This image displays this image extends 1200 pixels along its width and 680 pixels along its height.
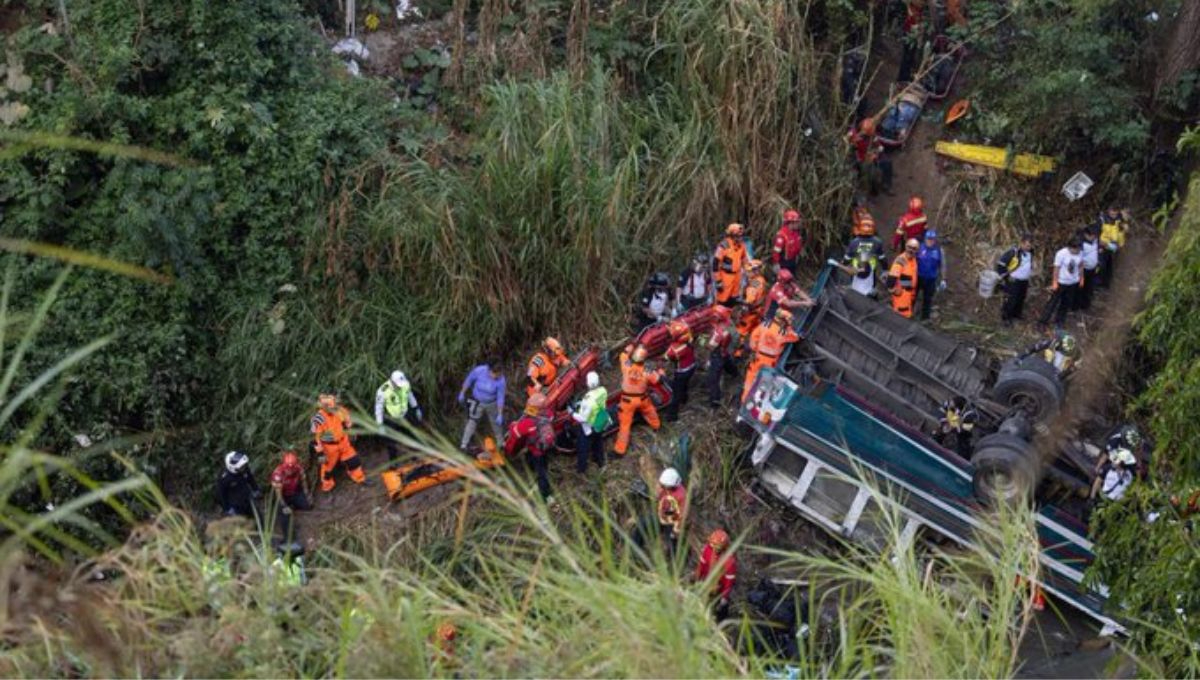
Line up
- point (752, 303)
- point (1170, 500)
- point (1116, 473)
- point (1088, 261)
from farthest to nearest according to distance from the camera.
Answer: point (1088, 261)
point (752, 303)
point (1116, 473)
point (1170, 500)

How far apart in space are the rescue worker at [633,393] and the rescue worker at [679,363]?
0.19m

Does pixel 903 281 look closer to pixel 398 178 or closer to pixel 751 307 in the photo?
pixel 751 307

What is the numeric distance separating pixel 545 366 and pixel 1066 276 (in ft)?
17.9

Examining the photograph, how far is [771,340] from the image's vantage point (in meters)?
12.2

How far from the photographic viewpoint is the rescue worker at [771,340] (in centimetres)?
1217

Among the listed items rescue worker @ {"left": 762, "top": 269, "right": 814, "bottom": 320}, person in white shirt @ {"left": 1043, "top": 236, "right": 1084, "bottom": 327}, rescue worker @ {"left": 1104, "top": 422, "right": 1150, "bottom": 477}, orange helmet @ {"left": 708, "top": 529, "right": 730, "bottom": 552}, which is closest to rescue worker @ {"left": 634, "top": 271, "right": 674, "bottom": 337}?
rescue worker @ {"left": 762, "top": 269, "right": 814, "bottom": 320}

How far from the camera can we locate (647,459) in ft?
40.2

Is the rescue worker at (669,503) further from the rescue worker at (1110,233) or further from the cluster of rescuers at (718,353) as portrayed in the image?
the rescue worker at (1110,233)

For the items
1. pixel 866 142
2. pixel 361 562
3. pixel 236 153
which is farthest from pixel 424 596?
pixel 866 142

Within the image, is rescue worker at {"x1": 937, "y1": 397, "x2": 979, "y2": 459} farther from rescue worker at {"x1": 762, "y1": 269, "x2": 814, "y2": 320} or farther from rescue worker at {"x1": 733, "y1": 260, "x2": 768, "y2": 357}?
rescue worker at {"x1": 733, "y1": 260, "x2": 768, "y2": 357}

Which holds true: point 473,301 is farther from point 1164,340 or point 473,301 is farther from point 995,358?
point 1164,340

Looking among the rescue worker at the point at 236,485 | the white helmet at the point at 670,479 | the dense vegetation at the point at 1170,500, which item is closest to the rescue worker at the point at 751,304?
the white helmet at the point at 670,479

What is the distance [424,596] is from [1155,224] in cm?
1254

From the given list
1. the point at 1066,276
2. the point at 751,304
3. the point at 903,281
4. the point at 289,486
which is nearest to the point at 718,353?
the point at 751,304
